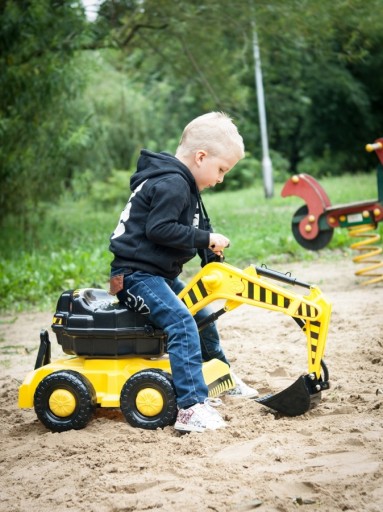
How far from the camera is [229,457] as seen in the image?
3219mm

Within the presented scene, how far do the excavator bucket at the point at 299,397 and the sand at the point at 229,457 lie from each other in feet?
0.15

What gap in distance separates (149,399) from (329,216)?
4.41 m

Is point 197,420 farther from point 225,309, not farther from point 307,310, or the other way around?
point 307,310

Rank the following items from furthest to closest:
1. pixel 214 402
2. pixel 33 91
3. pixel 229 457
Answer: pixel 33 91, pixel 214 402, pixel 229 457

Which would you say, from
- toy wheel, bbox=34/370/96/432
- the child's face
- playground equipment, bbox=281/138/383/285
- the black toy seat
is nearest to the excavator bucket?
the black toy seat

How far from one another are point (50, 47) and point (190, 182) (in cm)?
750

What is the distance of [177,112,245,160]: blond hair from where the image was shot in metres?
3.76

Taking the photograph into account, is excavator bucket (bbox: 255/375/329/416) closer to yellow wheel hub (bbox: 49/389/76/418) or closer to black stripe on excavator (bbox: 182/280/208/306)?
black stripe on excavator (bbox: 182/280/208/306)

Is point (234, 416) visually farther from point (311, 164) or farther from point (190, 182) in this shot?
point (311, 164)

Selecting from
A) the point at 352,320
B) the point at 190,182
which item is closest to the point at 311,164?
the point at 352,320

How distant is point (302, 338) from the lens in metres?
5.46

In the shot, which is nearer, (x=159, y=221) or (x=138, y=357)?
(x=159, y=221)

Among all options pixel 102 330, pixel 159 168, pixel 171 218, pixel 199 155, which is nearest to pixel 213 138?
pixel 199 155

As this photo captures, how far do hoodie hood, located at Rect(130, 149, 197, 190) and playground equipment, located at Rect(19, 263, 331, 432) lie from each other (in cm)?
46
